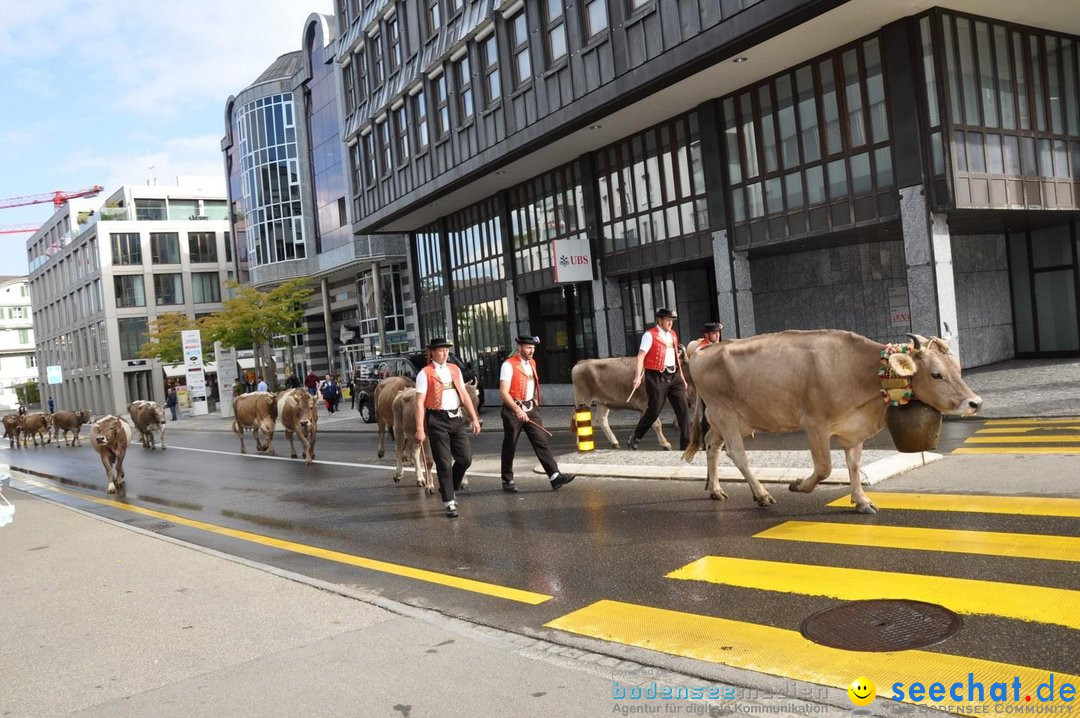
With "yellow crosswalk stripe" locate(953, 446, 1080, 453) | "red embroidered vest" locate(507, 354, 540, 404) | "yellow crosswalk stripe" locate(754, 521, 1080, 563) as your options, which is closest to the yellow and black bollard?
"red embroidered vest" locate(507, 354, 540, 404)

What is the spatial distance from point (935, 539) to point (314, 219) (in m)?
50.7

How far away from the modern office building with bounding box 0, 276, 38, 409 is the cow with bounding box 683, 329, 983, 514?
134015 millimetres

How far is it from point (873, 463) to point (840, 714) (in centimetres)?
628

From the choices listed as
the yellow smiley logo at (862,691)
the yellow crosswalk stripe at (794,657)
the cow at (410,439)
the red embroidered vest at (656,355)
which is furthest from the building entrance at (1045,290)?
the yellow smiley logo at (862,691)

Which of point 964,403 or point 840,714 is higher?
point 964,403

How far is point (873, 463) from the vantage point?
32.0ft

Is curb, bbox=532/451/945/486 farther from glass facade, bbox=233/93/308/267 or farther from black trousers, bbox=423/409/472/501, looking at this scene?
glass facade, bbox=233/93/308/267

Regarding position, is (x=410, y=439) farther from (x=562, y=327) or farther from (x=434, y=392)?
(x=562, y=327)

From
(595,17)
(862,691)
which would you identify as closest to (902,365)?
(862,691)

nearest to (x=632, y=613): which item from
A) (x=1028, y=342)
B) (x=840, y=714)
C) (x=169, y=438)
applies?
(x=840, y=714)

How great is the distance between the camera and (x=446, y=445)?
10070 millimetres

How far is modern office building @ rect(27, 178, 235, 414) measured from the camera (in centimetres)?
7575

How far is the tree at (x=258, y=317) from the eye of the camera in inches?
1828

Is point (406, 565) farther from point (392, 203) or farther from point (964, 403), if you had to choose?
point (392, 203)
